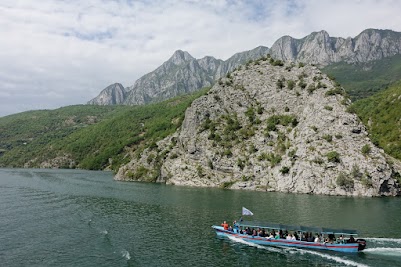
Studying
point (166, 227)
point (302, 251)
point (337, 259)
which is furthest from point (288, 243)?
point (166, 227)

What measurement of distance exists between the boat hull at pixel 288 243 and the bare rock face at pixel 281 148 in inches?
3040

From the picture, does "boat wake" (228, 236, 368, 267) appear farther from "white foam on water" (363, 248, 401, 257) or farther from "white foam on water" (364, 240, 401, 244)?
"white foam on water" (364, 240, 401, 244)

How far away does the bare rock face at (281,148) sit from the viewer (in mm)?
138375

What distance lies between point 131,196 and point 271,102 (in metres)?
101

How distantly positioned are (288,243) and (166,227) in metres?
26.5

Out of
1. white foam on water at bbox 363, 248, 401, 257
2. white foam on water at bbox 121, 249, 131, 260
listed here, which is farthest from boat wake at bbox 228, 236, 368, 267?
white foam on water at bbox 121, 249, 131, 260

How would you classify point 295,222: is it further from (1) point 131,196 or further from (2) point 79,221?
(1) point 131,196

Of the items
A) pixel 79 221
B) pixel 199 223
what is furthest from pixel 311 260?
pixel 79 221

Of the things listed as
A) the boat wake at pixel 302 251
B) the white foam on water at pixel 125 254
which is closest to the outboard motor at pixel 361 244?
the boat wake at pixel 302 251

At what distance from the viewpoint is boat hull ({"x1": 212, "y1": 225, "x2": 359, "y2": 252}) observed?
2436 inches

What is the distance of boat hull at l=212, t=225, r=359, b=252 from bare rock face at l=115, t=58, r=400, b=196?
253 feet

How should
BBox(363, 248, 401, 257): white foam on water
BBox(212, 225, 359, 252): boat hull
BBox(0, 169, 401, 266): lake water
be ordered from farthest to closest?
BBox(212, 225, 359, 252): boat hull, BBox(363, 248, 401, 257): white foam on water, BBox(0, 169, 401, 266): lake water

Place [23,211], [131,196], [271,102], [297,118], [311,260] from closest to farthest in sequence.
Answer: [311,260] < [23,211] < [131,196] < [297,118] < [271,102]

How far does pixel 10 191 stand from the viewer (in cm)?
12838
